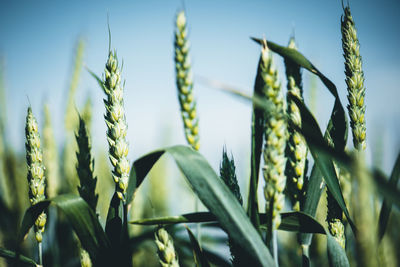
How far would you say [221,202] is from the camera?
1.29ft

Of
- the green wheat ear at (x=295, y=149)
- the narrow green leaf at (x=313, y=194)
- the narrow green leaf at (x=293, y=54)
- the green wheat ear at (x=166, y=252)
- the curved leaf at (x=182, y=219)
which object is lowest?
the green wheat ear at (x=166, y=252)

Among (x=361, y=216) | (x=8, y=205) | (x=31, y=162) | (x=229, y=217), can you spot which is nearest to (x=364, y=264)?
(x=361, y=216)

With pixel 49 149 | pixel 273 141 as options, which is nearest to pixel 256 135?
pixel 273 141

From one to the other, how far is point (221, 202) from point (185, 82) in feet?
0.61

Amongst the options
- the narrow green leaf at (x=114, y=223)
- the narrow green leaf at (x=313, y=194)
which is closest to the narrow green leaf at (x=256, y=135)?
the narrow green leaf at (x=313, y=194)

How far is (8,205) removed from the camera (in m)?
0.98

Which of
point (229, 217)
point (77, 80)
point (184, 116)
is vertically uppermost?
point (77, 80)

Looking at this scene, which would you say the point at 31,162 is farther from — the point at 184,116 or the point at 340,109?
the point at 340,109

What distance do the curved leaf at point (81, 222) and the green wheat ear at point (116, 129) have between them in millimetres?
58

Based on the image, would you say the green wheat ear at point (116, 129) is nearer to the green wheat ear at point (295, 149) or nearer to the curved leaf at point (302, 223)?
the curved leaf at point (302, 223)

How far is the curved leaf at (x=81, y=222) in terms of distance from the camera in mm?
451

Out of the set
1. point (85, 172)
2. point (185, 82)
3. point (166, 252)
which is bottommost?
point (166, 252)

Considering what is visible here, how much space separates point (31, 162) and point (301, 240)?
508 millimetres

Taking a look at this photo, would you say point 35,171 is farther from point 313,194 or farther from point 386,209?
point 386,209
